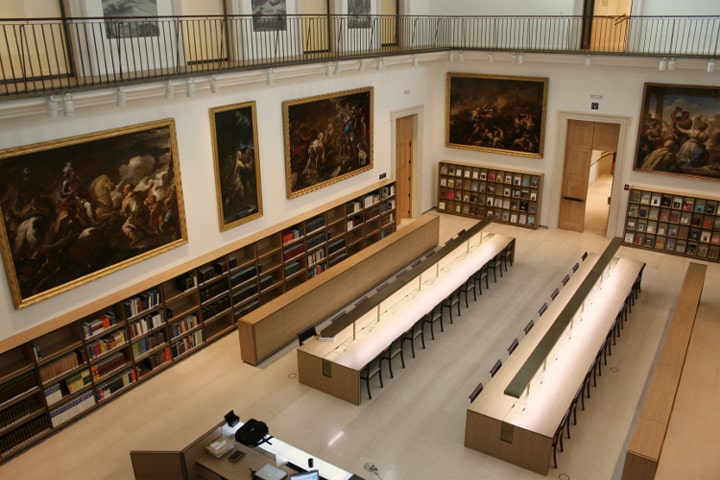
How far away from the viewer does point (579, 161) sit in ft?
53.8

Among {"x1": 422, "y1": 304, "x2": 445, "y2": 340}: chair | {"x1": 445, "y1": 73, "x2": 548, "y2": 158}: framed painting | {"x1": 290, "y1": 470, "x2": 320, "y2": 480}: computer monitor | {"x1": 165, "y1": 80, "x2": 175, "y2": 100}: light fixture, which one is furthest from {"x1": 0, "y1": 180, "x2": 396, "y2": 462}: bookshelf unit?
{"x1": 445, "y1": 73, "x2": 548, "y2": 158}: framed painting

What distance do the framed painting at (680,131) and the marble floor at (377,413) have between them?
168 inches

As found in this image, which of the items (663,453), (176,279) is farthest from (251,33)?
(663,453)

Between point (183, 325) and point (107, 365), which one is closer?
point (107, 365)

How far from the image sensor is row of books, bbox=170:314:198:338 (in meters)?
10.8

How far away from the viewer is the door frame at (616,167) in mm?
15398

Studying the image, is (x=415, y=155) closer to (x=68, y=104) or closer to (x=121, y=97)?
(x=121, y=97)

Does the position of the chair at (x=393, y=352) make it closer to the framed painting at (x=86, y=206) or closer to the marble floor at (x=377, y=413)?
the marble floor at (x=377, y=413)

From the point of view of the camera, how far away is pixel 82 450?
8.84m

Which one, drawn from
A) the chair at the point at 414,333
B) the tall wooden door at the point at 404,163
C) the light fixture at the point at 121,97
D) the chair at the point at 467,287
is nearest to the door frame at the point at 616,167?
the tall wooden door at the point at 404,163

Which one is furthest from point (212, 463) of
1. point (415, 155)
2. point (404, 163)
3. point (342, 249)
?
point (415, 155)

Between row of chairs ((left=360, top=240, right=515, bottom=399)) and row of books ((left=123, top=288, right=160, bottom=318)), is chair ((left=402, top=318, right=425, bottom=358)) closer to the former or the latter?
row of chairs ((left=360, top=240, right=515, bottom=399))

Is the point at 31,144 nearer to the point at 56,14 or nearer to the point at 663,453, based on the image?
the point at 56,14

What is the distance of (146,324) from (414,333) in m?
4.86
